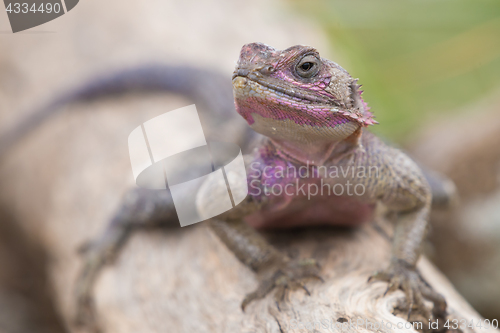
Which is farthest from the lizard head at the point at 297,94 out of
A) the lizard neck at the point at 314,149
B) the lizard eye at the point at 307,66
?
the lizard neck at the point at 314,149

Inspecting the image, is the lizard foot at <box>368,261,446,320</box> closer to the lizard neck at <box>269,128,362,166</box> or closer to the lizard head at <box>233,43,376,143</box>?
the lizard neck at <box>269,128,362,166</box>

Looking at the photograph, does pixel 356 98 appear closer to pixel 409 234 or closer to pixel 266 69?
pixel 266 69

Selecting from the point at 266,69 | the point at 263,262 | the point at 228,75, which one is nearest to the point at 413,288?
the point at 263,262

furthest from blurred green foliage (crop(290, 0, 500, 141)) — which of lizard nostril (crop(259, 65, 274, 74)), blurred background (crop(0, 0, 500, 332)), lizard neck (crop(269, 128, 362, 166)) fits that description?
lizard nostril (crop(259, 65, 274, 74))

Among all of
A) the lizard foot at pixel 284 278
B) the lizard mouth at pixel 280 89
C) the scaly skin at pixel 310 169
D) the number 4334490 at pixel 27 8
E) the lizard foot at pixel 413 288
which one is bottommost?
the lizard foot at pixel 413 288

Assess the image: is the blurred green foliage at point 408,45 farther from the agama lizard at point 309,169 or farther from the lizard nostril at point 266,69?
the lizard nostril at point 266,69

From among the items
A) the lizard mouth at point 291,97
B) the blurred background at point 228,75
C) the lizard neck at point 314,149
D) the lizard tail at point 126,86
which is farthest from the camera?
the lizard tail at point 126,86
